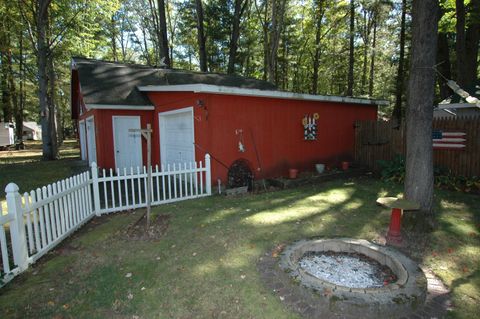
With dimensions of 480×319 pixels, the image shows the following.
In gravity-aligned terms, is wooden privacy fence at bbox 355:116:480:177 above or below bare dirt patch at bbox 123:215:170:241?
above

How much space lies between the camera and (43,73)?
1355 cm

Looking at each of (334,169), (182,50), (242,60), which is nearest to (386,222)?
(334,169)

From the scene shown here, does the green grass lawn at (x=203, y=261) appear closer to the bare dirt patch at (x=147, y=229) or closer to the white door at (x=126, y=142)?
the bare dirt patch at (x=147, y=229)

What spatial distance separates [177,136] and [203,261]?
18.1 feet

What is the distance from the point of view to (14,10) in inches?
612

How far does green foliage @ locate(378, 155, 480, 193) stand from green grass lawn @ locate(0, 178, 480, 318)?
3.25 feet

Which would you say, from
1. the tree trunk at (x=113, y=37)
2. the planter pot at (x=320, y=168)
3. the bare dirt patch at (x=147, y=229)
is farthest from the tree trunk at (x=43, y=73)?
the planter pot at (x=320, y=168)

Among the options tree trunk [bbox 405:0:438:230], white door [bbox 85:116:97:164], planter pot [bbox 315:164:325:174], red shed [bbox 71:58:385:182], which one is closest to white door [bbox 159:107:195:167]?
red shed [bbox 71:58:385:182]

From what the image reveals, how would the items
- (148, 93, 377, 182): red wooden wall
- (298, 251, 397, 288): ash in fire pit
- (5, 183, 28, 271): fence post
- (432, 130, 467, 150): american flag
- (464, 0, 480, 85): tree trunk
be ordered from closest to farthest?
(298, 251, 397, 288): ash in fire pit, (5, 183, 28, 271): fence post, (148, 93, 377, 182): red wooden wall, (432, 130, 467, 150): american flag, (464, 0, 480, 85): tree trunk

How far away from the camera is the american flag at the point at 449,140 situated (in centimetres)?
761

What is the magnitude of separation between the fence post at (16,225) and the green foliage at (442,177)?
8914 millimetres

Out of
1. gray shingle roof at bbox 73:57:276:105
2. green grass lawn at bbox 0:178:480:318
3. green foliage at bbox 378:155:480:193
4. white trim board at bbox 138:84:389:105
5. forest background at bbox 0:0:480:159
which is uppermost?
forest background at bbox 0:0:480:159

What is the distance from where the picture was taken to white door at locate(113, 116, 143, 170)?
30.8 ft

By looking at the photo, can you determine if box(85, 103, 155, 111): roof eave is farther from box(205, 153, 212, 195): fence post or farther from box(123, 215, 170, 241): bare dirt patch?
box(123, 215, 170, 241): bare dirt patch
